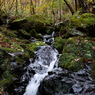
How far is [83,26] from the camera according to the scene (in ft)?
21.5

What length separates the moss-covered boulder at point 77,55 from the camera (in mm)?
4471

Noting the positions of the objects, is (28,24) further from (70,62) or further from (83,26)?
(70,62)

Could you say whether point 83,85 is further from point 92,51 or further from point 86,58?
point 92,51

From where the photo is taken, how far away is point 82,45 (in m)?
5.46

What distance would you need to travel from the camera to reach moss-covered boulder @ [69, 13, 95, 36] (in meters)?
6.31

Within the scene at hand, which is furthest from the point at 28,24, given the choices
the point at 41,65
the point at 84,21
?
the point at 41,65

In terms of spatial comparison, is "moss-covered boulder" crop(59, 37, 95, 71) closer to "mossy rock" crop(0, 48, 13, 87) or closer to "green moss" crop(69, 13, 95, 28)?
"green moss" crop(69, 13, 95, 28)

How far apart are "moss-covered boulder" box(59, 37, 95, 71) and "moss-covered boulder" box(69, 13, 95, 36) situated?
3.95ft

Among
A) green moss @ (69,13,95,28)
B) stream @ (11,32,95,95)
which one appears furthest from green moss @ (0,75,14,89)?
green moss @ (69,13,95,28)

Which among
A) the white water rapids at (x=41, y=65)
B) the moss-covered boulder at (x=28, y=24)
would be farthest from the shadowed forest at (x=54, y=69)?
the moss-covered boulder at (x=28, y=24)

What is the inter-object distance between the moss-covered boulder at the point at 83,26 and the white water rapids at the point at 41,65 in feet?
7.65

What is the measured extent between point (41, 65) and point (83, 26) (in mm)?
4178

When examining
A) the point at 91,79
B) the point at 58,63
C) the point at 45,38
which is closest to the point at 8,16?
the point at 45,38

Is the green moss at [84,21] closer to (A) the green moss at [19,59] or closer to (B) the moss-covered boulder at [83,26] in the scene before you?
(B) the moss-covered boulder at [83,26]
